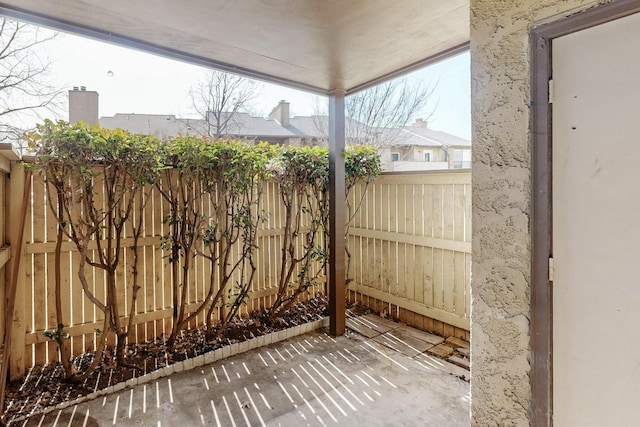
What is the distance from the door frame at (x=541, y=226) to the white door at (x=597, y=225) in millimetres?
22

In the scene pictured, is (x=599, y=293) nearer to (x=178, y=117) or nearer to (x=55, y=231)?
(x=55, y=231)

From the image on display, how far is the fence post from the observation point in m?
2.63

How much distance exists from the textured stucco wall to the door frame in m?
0.02

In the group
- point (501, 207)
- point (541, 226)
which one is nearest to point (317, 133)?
point (501, 207)

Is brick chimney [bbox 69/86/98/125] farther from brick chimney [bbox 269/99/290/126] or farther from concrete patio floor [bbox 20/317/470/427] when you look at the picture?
brick chimney [bbox 269/99/290/126]

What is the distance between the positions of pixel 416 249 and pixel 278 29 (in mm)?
2827

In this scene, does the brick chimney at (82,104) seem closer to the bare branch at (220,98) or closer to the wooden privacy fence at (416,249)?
the bare branch at (220,98)

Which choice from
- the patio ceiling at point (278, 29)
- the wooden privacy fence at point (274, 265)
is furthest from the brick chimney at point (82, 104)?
the patio ceiling at point (278, 29)

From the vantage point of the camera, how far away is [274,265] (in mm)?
4301

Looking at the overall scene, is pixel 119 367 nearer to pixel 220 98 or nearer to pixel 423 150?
pixel 220 98

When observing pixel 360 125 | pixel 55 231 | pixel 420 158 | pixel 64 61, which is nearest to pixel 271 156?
pixel 55 231

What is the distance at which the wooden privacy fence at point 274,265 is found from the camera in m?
2.80

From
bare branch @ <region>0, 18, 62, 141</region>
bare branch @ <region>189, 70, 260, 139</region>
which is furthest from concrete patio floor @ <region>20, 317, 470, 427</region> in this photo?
bare branch @ <region>189, 70, 260, 139</region>

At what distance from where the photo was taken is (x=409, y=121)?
Answer: 11.9 metres
